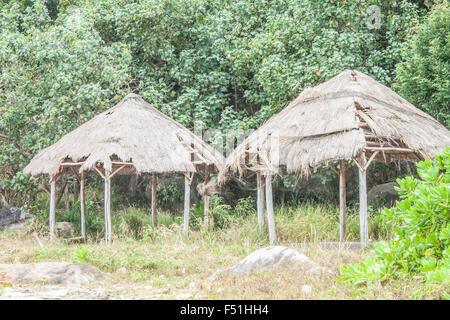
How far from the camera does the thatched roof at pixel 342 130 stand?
888 centimetres

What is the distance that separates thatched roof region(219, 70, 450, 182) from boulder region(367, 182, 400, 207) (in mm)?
2706

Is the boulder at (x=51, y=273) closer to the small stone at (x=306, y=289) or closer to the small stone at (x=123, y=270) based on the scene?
the small stone at (x=123, y=270)

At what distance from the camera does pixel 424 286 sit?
201 inches

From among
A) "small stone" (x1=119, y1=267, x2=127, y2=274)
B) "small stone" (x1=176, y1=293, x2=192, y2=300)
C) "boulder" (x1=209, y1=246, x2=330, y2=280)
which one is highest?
"boulder" (x1=209, y1=246, x2=330, y2=280)

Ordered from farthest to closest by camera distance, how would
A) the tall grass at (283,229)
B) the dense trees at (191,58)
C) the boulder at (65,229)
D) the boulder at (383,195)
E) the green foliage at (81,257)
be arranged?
the boulder at (383,195)
the dense trees at (191,58)
the boulder at (65,229)
the tall grass at (283,229)
the green foliage at (81,257)

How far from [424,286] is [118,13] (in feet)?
38.8

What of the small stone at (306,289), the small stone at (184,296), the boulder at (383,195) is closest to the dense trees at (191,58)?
the boulder at (383,195)

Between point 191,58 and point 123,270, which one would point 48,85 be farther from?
point 123,270

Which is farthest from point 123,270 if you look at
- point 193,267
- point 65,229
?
point 65,229

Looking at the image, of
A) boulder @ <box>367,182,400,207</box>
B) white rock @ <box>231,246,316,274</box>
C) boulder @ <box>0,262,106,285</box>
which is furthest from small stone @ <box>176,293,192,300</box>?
boulder @ <box>367,182,400,207</box>

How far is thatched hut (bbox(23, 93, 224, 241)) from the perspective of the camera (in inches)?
414

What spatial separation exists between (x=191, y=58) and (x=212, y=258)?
773cm

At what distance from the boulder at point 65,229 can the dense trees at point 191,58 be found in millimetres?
1579

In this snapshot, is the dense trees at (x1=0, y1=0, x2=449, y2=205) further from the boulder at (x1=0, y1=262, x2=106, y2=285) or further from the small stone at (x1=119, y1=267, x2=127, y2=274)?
the boulder at (x1=0, y1=262, x2=106, y2=285)
